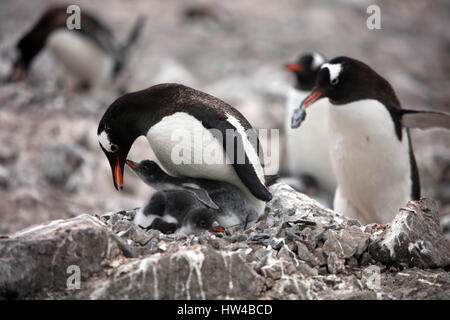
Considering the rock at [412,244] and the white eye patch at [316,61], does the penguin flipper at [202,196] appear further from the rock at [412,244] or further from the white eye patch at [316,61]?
the white eye patch at [316,61]

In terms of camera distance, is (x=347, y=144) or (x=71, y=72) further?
(x=71, y=72)

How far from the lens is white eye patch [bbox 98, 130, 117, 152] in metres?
3.73

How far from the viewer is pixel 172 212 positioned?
3557 millimetres

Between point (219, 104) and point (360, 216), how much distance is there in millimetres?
2088

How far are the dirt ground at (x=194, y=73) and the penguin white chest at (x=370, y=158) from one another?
2.50 m

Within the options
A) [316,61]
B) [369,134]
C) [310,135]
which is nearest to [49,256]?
[369,134]

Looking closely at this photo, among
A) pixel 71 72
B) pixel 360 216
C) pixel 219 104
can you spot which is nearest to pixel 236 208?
pixel 219 104

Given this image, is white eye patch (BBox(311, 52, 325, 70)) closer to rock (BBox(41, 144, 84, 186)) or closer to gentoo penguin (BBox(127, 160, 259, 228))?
rock (BBox(41, 144, 84, 186))

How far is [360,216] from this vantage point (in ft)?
17.9

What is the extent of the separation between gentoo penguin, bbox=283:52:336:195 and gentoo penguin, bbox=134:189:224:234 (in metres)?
Answer: 3.53

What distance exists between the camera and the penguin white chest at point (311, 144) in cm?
692

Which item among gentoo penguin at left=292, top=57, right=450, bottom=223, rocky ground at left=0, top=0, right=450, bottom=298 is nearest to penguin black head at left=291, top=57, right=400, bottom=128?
gentoo penguin at left=292, top=57, right=450, bottom=223

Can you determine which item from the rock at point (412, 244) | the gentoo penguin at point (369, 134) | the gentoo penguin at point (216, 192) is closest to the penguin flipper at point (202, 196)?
the gentoo penguin at point (216, 192)
